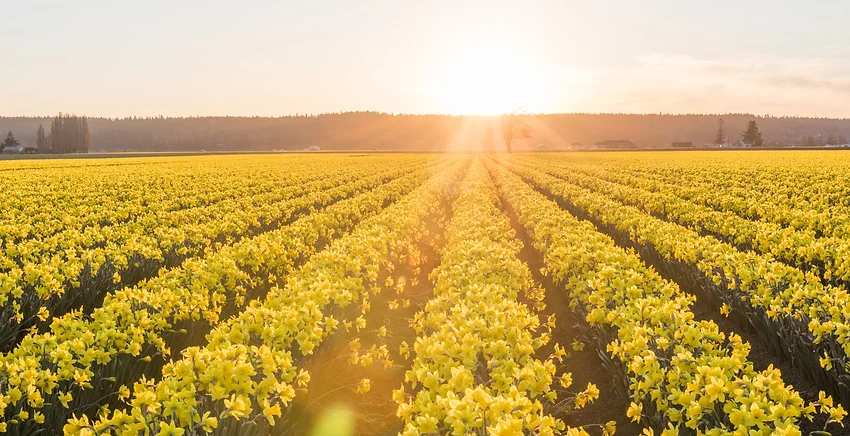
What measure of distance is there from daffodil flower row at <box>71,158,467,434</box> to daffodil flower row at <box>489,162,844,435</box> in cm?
304

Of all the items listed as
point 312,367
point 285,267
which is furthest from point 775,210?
point 312,367

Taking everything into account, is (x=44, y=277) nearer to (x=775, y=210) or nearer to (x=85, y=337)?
(x=85, y=337)

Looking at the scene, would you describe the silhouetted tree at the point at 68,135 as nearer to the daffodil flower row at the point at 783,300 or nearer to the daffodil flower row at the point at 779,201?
the daffodil flower row at the point at 779,201

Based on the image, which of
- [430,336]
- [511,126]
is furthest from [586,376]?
[511,126]

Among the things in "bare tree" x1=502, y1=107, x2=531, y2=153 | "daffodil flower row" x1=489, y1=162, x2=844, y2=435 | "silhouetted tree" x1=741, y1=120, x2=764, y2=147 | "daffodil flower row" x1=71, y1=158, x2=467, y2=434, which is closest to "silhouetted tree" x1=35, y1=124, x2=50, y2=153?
"bare tree" x1=502, y1=107, x2=531, y2=153

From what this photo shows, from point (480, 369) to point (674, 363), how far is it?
1.69 meters

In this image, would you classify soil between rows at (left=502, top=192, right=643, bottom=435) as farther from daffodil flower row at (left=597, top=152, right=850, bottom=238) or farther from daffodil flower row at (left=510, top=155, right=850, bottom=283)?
daffodil flower row at (left=597, top=152, right=850, bottom=238)

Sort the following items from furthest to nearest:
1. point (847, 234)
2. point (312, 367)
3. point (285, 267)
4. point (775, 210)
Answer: point (775, 210) → point (847, 234) → point (285, 267) → point (312, 367)

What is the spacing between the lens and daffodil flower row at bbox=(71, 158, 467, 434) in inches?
152

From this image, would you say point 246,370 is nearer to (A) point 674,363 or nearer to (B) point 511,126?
(A) point 674,363

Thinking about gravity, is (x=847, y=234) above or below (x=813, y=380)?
above

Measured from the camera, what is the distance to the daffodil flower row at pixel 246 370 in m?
3.87

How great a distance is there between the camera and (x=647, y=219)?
13750 mm

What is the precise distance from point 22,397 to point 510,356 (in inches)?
166
